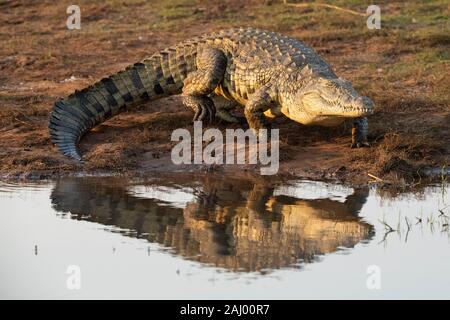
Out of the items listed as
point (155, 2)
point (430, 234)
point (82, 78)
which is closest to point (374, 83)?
point (82, 78)

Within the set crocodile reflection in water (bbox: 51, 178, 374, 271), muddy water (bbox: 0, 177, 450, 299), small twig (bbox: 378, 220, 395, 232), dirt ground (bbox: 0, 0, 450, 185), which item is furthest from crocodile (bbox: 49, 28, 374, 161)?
small twig (bbox: 378, 220, 395, 232)

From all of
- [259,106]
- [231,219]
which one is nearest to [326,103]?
[259,106]

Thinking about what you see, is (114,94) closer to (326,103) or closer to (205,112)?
(205,112)

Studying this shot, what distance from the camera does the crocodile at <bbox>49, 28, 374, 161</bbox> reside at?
10398 millimetres

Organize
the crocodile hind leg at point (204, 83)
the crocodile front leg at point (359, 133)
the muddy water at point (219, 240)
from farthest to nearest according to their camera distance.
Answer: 1. the crocodile hind leg at point (204, 83)
2. the crocodile front leg at point (359, 133)
3. the muddy water at point (219, 240)

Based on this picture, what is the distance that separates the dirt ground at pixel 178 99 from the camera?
34.3 ft

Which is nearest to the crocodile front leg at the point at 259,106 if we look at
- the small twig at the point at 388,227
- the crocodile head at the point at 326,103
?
the crocodile head at the point at 326,103

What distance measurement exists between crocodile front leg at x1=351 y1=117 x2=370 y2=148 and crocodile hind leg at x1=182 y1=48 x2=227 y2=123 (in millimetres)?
1531

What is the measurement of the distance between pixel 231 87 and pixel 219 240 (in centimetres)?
342

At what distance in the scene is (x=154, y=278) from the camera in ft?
23.4

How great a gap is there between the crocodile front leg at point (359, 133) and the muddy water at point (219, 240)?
3.12 ft

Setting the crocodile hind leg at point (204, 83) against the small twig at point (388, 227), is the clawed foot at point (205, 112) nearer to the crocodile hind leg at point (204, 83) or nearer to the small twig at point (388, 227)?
the crocodile hind leg at point (204, 83)

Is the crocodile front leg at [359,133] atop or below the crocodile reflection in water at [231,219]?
atop

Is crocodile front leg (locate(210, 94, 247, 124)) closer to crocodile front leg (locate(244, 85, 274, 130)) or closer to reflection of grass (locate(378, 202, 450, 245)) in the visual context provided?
crocodile front leg (locate(244, 85, 274, 130))
